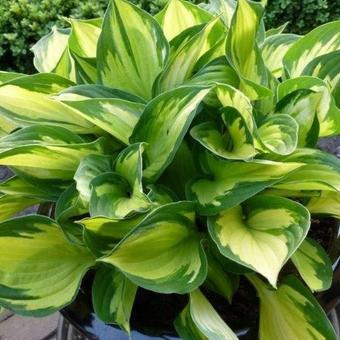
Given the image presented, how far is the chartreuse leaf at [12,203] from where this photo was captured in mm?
672

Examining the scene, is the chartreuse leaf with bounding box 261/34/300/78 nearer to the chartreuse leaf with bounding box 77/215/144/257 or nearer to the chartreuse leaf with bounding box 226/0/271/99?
the chartreuse leaf with bounding box 226/0/271/99

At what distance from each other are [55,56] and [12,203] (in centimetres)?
20

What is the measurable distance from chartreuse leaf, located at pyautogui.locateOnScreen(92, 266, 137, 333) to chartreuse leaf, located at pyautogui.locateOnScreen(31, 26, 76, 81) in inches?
9.8

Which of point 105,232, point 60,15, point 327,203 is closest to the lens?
point 105,232

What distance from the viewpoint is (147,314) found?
0.61m

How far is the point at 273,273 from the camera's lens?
0.51 m

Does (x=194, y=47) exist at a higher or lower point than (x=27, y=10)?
higher

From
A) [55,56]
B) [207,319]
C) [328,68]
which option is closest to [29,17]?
[55,56]

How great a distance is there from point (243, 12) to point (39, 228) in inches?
11.0

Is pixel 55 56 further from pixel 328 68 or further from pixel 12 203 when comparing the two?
pixel 328 68

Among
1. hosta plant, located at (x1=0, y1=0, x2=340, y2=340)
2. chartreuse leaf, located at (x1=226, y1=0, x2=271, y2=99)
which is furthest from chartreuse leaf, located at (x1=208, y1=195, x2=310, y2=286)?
chartreuse leaf, located at (x1=226, y1=0, x2=271, y2=99)

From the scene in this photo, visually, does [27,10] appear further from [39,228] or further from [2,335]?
[39,228]

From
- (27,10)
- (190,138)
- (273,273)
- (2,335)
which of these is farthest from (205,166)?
(27,10)

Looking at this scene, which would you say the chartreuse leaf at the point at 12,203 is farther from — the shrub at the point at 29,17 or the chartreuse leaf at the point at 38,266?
the shrub at the point at 29,17
